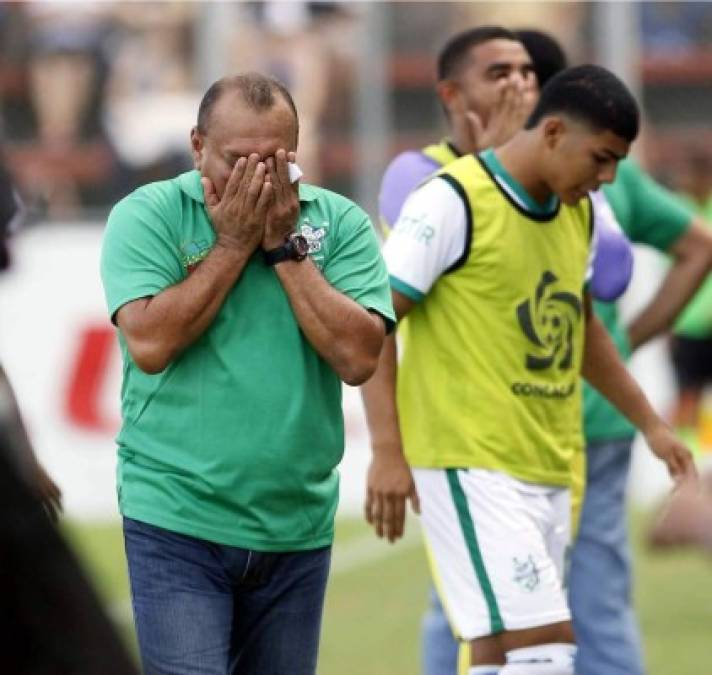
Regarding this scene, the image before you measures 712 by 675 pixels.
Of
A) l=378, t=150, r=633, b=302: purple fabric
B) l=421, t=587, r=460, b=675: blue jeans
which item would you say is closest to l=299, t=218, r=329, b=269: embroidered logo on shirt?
l=378, t=150, r=633, b=302: purple fabric

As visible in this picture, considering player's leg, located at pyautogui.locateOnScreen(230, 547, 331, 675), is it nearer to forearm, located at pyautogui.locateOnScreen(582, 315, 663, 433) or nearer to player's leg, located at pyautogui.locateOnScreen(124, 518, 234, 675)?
player's leg, located at pyautogui.locateOnScreen(124, 518, 234, 675)

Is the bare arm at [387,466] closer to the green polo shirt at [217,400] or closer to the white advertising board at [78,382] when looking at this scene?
the green polo shirt at [217,400]

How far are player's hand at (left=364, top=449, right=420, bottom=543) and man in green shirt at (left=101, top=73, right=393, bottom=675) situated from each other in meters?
0.88

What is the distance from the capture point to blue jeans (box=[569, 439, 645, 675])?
22.9 feet

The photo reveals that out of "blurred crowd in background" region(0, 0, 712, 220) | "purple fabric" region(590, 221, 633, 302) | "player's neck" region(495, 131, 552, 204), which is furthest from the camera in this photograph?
"blurred crowd in background" region(0, 0, 712, 220)

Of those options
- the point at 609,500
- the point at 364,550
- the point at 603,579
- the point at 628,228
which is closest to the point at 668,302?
the point at 628,228

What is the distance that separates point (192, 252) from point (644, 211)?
2973 mm

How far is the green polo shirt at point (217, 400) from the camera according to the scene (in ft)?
15.4

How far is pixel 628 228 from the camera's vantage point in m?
7.33

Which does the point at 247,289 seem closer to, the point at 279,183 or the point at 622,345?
the point at 279,183

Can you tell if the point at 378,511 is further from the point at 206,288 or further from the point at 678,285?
the point at 678,285

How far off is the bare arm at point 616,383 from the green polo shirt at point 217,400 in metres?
1.70

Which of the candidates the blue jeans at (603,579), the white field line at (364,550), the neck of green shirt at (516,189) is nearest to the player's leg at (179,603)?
the neck of green shirt at (516,189)

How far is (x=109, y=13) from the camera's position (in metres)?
15.5
